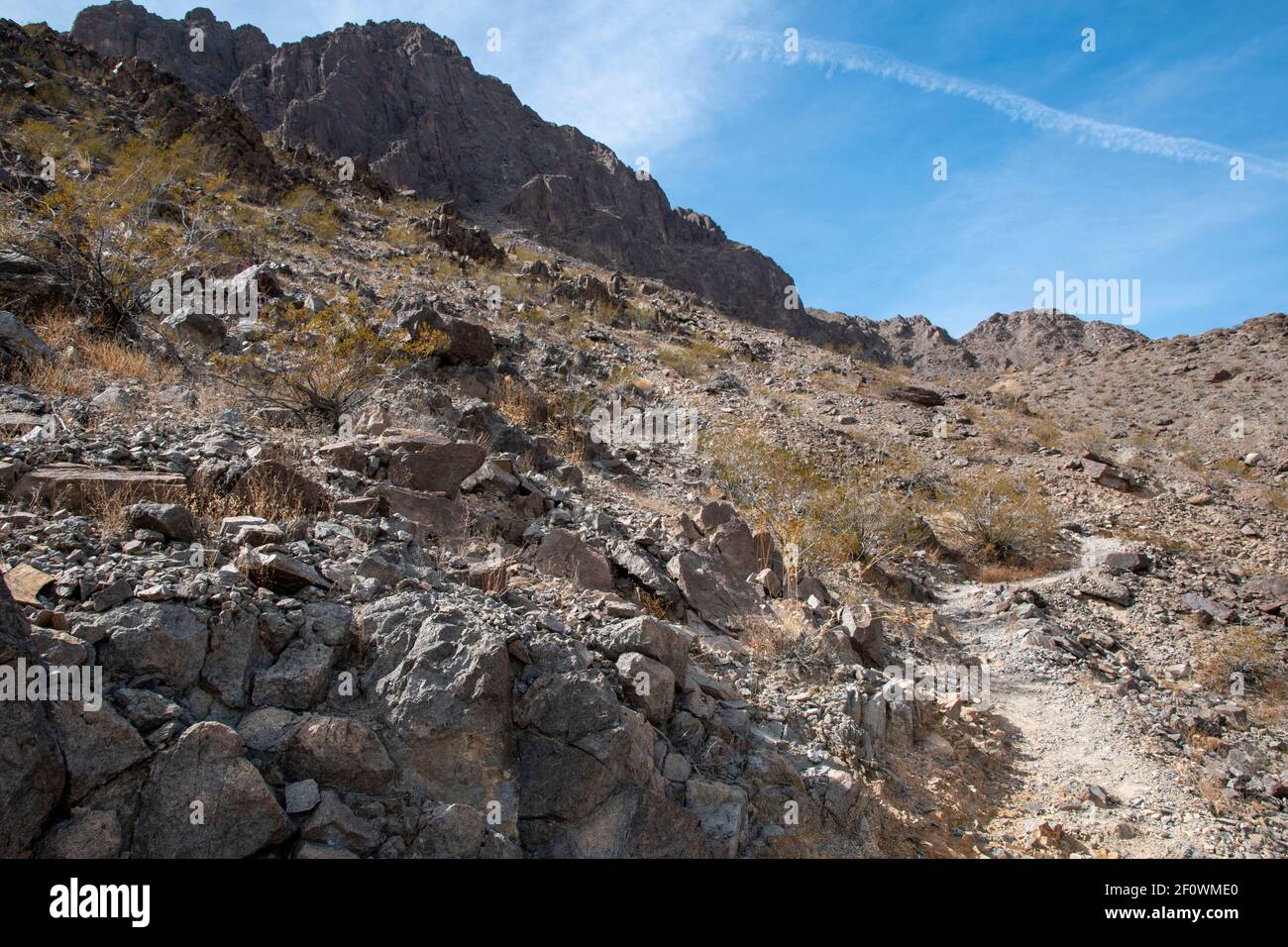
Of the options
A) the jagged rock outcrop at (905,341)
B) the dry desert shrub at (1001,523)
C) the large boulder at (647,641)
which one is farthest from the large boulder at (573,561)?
the jagged rock outcrop at (905,341)

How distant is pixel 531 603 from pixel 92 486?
243 cm

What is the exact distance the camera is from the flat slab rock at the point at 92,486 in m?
3.52

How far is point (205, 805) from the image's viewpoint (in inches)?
94.2

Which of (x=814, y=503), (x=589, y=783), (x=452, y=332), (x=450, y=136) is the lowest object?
(x=589, y=783)

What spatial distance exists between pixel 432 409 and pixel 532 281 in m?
11.6

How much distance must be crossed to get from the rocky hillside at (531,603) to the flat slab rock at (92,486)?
A: 19 millimetres

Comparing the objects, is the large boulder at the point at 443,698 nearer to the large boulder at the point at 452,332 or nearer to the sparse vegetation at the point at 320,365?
the sparse vegetation at the point at 320,365

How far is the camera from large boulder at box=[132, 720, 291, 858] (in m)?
2.35

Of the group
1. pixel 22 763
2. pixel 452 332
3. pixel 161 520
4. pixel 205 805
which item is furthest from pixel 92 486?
pixel 452 332

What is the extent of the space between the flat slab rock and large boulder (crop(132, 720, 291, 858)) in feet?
5.75

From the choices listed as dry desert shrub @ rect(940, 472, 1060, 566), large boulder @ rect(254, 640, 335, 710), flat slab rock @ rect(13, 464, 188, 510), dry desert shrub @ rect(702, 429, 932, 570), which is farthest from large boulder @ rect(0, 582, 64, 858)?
dry desert shrub @ rect(940, 472, 1060, 566)

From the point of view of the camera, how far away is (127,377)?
6199 mm

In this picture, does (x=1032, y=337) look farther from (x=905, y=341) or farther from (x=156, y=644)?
(x=156, y=644)
